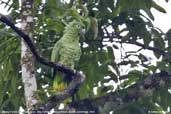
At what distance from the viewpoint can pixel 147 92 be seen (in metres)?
2.87

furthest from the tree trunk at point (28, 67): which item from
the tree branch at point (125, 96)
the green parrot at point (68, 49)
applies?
the tree branch at point (125, 96)

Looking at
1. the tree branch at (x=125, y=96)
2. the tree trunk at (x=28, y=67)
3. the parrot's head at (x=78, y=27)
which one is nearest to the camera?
the tree trunk at (x=28, y=67)

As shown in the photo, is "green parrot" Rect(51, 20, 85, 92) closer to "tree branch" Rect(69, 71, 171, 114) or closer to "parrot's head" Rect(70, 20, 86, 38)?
"parrot's head" Rect(70, 20, 86, 38)

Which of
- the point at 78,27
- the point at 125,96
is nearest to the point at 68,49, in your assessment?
the point at 78,27

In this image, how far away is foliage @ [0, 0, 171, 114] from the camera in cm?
282

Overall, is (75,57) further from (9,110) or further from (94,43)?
(9,110)

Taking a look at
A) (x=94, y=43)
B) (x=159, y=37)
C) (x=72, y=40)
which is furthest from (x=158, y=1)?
(x=72, y=40)

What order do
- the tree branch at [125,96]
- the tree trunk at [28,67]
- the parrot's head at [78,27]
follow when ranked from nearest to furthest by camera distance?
the tree trunk at [28,67] → the parrot's head at [78,27] → the tree branch at [125,96]

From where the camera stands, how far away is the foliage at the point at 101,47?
2.82 metres

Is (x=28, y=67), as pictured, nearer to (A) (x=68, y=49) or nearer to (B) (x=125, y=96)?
(A) (x=68, y=49)

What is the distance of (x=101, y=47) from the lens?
3150mm

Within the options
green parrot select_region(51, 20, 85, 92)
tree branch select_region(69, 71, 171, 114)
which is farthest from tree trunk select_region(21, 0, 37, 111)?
tree branch select_region(69, 71, 171, 114)

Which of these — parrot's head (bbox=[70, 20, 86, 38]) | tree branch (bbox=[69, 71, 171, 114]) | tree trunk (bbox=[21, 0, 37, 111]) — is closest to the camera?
tree trunk (bbox=[21, 0, 37, 111])

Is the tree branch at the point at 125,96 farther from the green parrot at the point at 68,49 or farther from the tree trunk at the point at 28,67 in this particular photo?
the tree trunk at the point at 28,67
